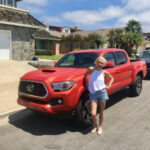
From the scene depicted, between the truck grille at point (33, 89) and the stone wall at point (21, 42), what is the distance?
1039 centimetres

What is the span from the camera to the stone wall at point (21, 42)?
14.2 meters

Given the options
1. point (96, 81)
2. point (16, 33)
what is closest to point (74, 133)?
point (96, 81)

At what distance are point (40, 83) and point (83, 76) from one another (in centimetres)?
103

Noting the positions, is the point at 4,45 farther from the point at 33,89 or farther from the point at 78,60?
the point at 33,89

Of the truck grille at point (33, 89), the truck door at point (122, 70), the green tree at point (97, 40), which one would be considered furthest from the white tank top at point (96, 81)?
the green tree at point (97, 40)

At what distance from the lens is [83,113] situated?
4316mm

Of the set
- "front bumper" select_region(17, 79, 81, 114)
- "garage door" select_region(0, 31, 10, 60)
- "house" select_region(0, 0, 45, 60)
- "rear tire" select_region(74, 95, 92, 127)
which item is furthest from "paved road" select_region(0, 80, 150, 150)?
"house" select_region(0, 0, 45, 60)

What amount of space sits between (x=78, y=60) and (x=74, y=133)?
2.25 meters

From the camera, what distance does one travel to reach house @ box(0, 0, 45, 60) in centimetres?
1366

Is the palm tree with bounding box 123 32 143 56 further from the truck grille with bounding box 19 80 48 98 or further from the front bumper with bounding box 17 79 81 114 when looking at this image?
the front bumper with bounding box 17 79 81 114

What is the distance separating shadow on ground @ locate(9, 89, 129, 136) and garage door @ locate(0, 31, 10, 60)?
31.0ft

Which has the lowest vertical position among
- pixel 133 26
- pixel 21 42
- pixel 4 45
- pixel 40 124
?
pixel 40 124

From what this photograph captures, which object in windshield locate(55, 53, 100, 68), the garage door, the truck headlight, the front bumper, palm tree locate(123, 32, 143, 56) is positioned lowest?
the front bumper

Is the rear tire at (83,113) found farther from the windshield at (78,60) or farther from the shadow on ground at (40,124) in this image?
the windshield at (78,60)
